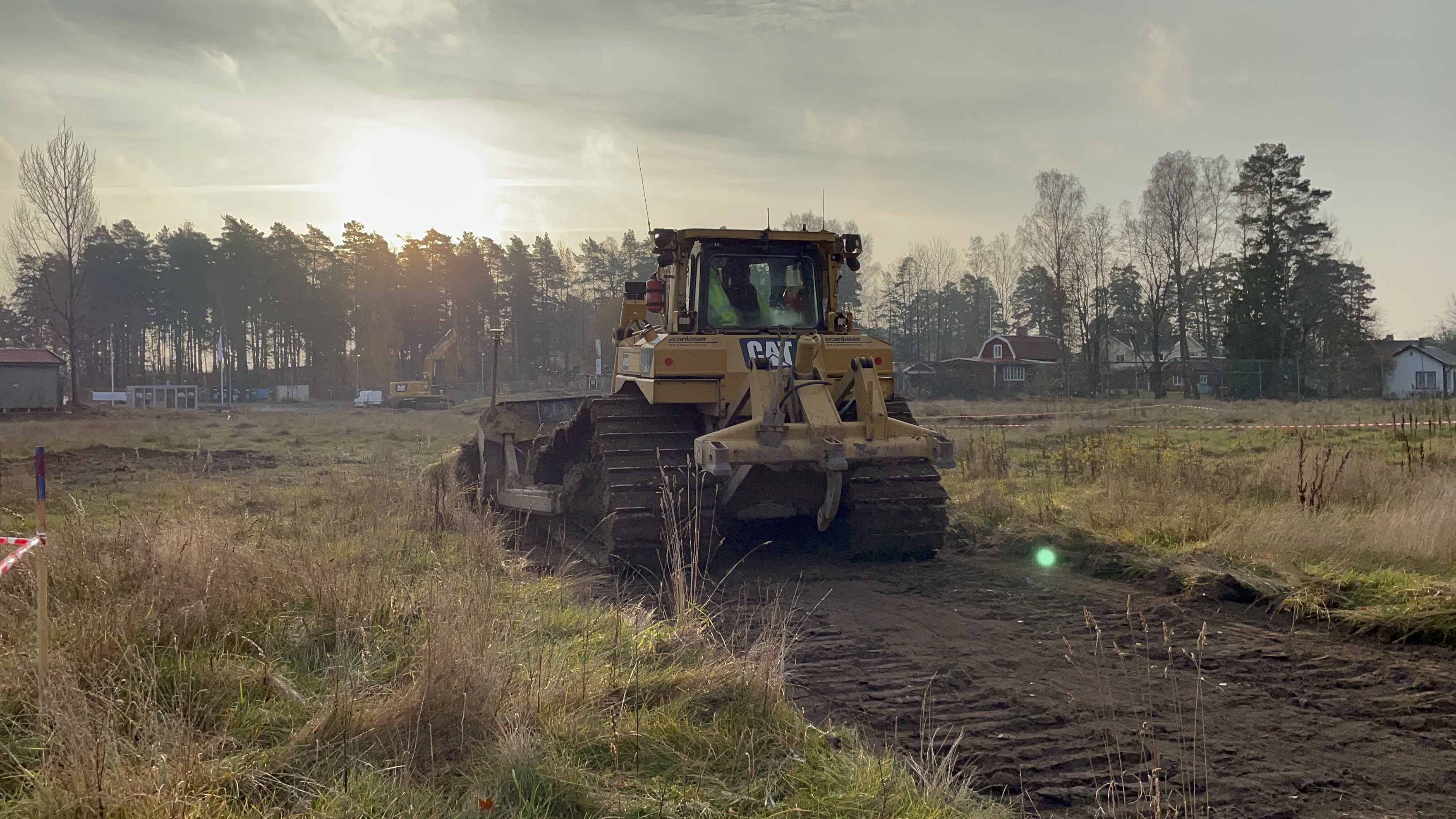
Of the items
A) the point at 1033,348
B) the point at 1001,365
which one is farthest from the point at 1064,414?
the point at 1033,348

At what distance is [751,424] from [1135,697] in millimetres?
3461

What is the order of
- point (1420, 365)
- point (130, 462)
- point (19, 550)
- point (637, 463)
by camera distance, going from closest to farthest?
point (19, 550) → point (637, 463) → point (130, 462) → point (1420, 365)

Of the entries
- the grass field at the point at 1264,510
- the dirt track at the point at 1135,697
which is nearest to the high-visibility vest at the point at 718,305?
the dirt track at the point at 1135,697

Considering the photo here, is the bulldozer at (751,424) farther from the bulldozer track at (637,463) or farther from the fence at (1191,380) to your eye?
the fence at (1191,380)

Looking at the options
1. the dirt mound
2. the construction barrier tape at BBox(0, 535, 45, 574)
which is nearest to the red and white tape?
the dirt mound

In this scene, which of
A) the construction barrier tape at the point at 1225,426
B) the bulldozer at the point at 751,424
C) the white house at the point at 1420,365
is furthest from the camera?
the white house at the point at 1420,365

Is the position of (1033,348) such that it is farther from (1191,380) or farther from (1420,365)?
(1420,365)

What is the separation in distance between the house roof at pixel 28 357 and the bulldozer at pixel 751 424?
46.8 meters

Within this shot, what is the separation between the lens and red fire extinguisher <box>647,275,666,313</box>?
952 cm

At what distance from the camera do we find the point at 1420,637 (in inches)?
217

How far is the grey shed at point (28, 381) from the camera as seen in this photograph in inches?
1745

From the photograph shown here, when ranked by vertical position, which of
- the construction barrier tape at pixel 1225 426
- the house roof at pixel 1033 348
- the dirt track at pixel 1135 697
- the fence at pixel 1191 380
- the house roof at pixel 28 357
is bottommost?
the dirt track at pixel 1135 697

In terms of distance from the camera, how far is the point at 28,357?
46.2 m

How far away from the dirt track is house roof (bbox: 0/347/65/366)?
50801 millimetres
